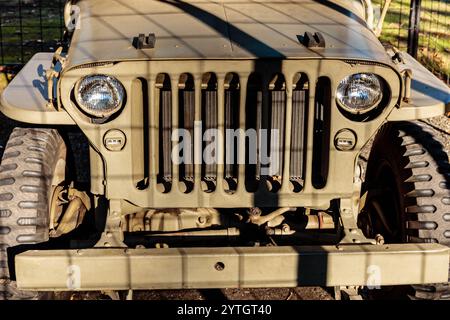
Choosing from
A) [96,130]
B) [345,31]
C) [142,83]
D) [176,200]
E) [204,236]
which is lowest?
[204,236]

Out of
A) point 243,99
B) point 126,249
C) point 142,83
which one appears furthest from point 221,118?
point 126,249

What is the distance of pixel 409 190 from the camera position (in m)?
4.13

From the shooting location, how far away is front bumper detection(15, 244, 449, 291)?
346cm

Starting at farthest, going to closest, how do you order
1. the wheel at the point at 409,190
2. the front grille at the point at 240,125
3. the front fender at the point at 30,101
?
the wheel at the point at 409,190
the front fender at the point at 30,101
the front grille at the point at 240,125

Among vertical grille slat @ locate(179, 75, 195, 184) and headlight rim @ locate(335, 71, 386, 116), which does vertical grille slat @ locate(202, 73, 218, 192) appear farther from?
headlight rim @ locate(335, 71, 386, 116)

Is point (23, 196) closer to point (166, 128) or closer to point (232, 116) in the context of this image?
point (166, 128)

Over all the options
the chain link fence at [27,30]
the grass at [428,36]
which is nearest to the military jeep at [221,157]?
the grass at [428,36]

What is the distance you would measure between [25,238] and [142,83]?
1.04 meters

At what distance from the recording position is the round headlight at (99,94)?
3.66m

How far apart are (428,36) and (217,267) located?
28.2ft

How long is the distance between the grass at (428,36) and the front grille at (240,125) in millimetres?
5236

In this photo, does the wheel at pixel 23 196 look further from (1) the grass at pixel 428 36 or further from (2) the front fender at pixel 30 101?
(1) the grass at pixel 428 36
